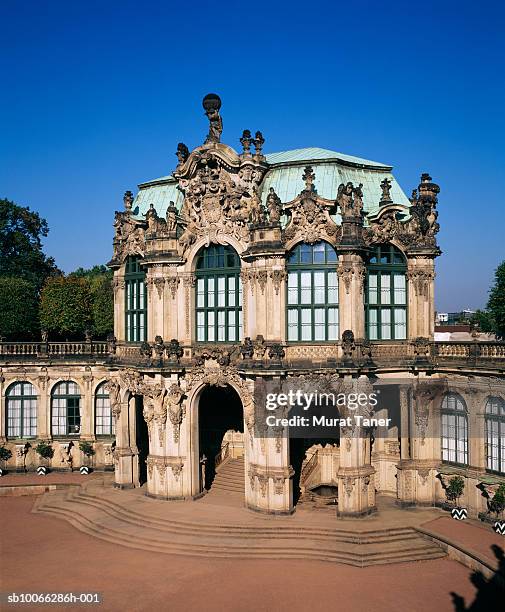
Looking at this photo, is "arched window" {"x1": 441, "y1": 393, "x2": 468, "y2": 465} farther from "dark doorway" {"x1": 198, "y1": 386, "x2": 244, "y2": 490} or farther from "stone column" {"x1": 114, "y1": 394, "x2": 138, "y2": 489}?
"stone column" {"x1": 114, "y1": 394, "x2": 138, "y2": 489}

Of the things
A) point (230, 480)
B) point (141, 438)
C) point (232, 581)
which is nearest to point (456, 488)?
point (230, 480)

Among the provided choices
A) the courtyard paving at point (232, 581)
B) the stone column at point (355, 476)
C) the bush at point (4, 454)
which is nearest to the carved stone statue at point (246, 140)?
the stone column at point (355, 476)

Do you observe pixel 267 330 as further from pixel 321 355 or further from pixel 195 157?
pixel 195 157

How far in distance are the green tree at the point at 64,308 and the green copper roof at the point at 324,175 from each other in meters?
Result: 26.1

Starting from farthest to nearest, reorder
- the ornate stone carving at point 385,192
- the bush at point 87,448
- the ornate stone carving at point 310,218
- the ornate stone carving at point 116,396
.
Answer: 1. the bush at point 87,448
2. the ornate stone carving at point 116,396
3. the ornate stone carving at point 385,192
4. the ornate stone carving at point 310,218

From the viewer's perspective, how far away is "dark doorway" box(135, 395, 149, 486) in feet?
138

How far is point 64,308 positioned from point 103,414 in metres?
18.3

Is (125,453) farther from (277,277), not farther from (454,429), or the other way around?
(454,429)

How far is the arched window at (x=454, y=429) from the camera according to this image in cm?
3484

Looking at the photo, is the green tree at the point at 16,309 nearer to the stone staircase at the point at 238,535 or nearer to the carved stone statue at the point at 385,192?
the stone staircase at the point at 238,535

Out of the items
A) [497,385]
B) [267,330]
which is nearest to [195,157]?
[267,330]

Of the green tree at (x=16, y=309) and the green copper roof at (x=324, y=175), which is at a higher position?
the green copper roof at (x=324, y=175)

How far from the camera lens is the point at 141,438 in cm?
4303

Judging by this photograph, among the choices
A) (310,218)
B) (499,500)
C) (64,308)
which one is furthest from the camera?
(64,308)
